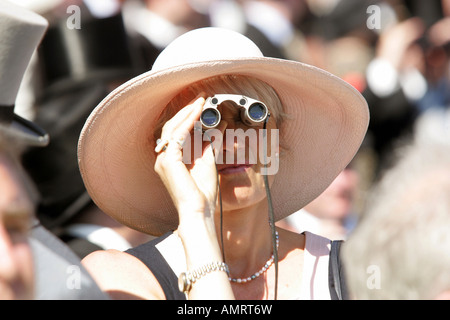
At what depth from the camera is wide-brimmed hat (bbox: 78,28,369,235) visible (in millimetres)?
2838

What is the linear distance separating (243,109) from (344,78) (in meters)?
3.28

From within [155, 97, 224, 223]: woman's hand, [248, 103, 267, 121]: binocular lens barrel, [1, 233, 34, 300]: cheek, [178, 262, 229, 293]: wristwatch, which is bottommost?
[1, 233, 34, 300]: cheek

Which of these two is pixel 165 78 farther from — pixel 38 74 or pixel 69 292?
pixel 38 74

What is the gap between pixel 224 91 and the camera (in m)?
2.84

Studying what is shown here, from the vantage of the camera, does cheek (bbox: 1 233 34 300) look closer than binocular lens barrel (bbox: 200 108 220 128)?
Yes

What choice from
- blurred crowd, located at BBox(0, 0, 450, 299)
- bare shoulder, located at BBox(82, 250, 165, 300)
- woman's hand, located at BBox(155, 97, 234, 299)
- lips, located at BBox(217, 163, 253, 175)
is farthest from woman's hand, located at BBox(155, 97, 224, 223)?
blurred crowd, located at BBox(0, 0, 450, 299)

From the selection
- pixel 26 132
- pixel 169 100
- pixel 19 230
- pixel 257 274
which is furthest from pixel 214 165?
pixel 19 230

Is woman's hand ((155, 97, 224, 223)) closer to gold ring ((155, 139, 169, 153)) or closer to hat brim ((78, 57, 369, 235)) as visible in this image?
gold ring ((155, 139, 169, 153))

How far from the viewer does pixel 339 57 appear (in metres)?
6.25

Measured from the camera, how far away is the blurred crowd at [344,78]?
1.84 m

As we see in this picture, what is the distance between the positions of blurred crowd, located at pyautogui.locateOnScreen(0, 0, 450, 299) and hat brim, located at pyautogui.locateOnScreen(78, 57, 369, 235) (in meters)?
0.26

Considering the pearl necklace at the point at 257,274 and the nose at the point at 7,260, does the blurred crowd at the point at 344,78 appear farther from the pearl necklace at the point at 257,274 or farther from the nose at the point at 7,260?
the pearl necklace at the point at 257,274

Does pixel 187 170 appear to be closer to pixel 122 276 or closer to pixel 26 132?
pixel 122 276
